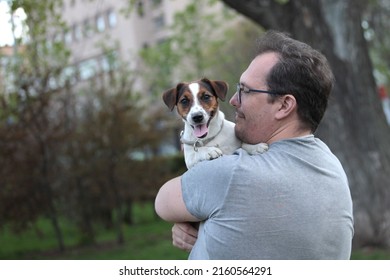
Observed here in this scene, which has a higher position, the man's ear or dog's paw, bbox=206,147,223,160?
the man's ear

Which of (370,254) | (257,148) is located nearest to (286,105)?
(257,148)

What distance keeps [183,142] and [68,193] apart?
972 cm

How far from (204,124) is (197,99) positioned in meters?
0.32

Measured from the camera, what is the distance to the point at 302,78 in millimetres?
2773

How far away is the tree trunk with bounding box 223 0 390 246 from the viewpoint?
8.48 meters

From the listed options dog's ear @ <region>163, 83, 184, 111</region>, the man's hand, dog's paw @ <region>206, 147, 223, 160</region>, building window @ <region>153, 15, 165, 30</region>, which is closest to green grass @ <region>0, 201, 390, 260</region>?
dog's ear @ <region>163, 83, 184, 111</region>

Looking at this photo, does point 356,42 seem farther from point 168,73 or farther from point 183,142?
point 168,73

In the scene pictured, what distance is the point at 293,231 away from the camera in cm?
251

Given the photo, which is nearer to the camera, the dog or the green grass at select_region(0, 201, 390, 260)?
the dog

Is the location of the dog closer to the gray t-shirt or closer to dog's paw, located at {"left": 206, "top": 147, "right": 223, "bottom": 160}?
dog's paw, located at {"left": 206, "top": 147, "right": 223, "bottom": 160}

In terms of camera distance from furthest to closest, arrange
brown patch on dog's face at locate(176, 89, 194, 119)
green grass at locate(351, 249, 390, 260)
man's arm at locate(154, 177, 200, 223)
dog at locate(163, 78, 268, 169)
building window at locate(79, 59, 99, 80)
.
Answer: building window at locate(79, 59, 99, 80) → green grass at locate(351, 249, 390, 260) → brown patch on dog's face at locate(176, 89, 194, 119) → dog at locate(163, 78, 268, 169) → man's arm at locate(154, 177, 200, 223)

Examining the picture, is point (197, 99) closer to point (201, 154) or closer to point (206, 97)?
point (206, 97)

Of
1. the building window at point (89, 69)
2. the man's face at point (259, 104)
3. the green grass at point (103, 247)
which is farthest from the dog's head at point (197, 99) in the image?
the building window at point (89, 69)

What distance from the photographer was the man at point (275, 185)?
2.51 m
